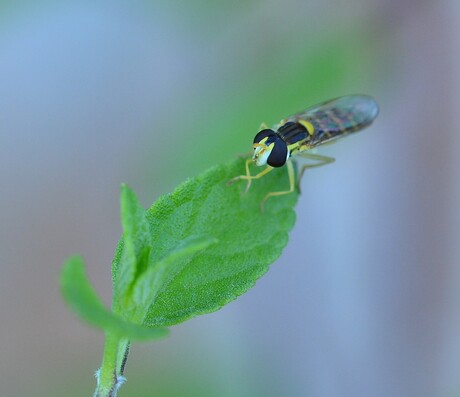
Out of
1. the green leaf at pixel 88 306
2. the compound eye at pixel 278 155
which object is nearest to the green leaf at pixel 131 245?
the green leaf at pixel 88 306

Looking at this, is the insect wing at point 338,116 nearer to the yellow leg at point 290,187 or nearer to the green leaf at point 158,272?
the yellow leg at point 290,187

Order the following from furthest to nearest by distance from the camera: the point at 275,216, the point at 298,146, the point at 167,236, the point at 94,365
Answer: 1. the point at 94,365
2. the point at 298,146
3. the point at 275,216
4. the point at 167,236

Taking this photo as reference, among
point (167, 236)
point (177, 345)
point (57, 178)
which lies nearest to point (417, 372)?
point (177, 345)

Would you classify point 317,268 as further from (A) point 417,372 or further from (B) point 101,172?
(B) point 101,172

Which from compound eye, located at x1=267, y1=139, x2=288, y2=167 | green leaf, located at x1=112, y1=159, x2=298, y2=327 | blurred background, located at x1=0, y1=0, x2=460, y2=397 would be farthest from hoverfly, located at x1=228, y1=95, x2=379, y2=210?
blurred background, located at x1=0, y1=0, x2=460, y2=397

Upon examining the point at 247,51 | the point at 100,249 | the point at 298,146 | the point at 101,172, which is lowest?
the point at 298,146

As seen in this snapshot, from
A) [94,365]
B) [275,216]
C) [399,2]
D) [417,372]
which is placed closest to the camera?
[275,216]
